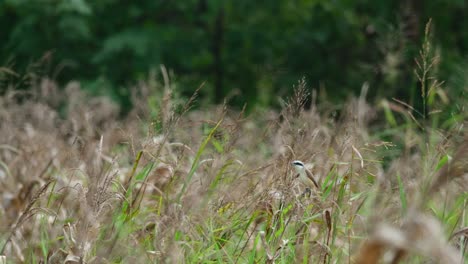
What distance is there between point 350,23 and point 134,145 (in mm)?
7499

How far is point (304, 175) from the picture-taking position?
248 centimetres

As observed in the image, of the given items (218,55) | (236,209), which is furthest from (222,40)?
(236,209)

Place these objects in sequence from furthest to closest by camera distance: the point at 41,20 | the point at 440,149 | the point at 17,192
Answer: the point at 41,20, the point at 17,192, the point at 440,149

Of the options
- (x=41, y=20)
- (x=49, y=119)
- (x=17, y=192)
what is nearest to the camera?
(x=17, y=192)

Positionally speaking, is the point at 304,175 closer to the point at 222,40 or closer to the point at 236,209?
the point at 236,209

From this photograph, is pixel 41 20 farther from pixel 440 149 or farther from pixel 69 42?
pixel 440 149

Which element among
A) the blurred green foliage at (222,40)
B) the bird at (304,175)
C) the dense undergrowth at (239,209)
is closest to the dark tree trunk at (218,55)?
the blurred green foliage at (222,40)

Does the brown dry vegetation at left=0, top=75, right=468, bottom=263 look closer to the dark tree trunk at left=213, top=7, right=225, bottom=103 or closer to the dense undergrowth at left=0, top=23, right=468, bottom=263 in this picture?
the dense undergrowth at left=0, top=23, right=468, bottom=263

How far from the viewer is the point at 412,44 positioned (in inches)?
300

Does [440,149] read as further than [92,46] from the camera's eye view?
No

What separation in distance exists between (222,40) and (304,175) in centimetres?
824

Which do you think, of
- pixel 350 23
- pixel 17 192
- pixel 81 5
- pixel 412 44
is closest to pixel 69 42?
pixel 81 5

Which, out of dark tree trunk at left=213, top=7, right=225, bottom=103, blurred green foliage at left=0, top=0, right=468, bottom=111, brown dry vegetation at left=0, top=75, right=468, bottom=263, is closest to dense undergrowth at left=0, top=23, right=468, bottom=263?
brown dry vegetation at left=0, top=75, right=468, bottom=263

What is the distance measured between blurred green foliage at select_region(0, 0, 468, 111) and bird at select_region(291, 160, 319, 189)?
607 centimetres
